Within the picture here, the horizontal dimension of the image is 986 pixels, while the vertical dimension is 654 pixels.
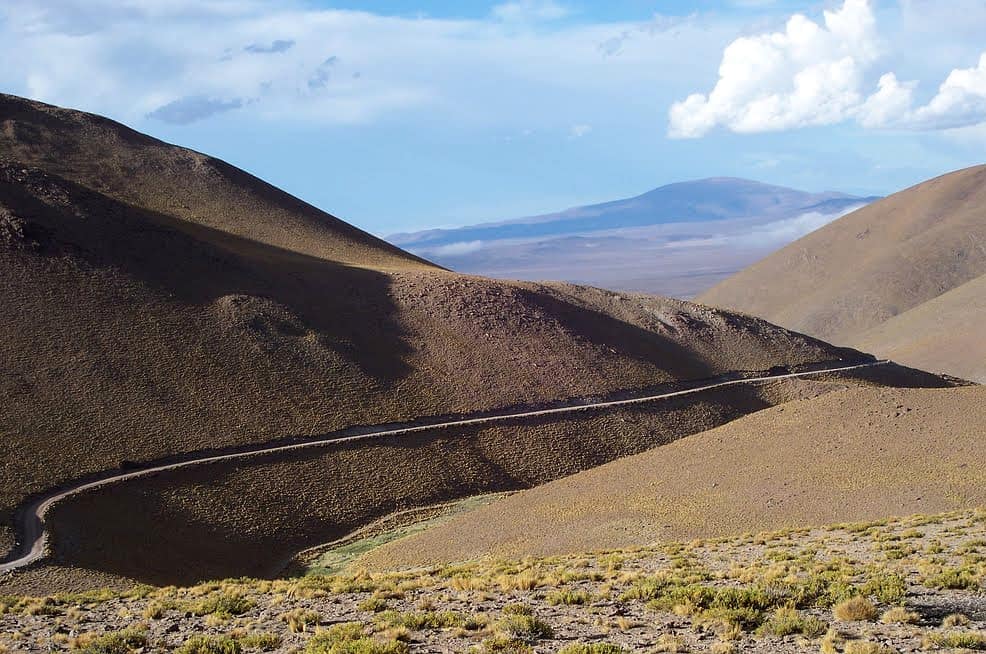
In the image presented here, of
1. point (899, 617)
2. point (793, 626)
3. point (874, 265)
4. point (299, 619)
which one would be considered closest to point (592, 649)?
point (793, 626)

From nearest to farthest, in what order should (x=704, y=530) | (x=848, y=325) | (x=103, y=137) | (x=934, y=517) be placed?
(x=934, y=517)
(x=704, y=530)
(x=103, y=137)
(x=848, y=325)

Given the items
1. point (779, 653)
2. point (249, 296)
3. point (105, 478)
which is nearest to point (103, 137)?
point (249, 296)

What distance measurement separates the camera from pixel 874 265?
14438 centimetres

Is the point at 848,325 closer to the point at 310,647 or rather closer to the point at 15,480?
the point at 15,480

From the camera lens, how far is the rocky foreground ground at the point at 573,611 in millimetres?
13047

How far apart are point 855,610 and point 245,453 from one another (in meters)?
30.0

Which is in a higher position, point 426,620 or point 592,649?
point 426,620

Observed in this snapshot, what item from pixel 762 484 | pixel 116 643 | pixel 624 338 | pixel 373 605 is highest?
pixel 624 338

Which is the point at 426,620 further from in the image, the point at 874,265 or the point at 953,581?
the point at 874,265

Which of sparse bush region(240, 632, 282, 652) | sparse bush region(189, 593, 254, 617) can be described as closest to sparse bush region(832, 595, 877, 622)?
sparse bush region(240, 632, 282, 652)

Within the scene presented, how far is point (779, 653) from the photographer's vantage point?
12.4 metres

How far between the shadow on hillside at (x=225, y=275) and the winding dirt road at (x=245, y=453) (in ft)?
17.3

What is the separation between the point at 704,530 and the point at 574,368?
25530 mm

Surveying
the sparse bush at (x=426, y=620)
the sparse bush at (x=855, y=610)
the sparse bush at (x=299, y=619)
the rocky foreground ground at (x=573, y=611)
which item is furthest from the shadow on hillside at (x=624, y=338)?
the sparse bush at (x=426, y=620)
